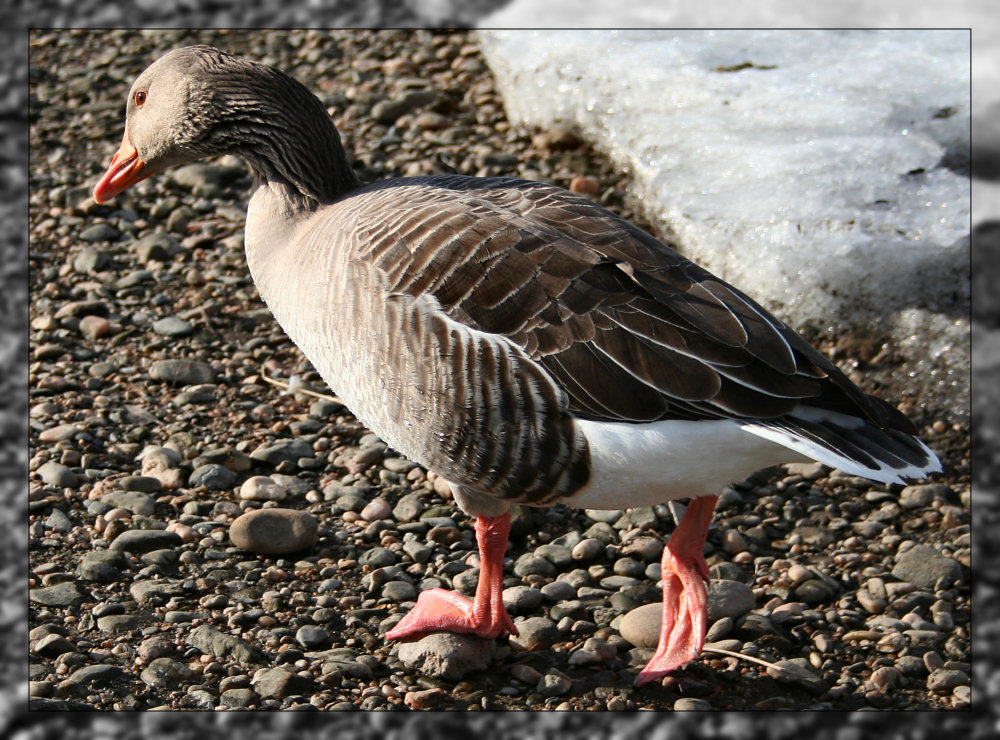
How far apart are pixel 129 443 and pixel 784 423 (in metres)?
3.08

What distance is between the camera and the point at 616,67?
7012 millimetres

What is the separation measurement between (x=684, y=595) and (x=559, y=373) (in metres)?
1.00

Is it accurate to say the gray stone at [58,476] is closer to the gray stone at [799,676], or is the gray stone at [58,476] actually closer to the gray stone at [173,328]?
the gray stone at [173,328]

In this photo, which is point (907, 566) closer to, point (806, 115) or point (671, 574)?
point (671, 574)

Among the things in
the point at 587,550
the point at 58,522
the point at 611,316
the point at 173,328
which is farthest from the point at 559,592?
the point at 173,328

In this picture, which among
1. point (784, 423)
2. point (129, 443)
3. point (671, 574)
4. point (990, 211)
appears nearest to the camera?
point (784, 423)

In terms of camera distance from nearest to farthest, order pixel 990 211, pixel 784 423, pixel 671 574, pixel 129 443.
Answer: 1. pixel 784 423
2. pixel 671 574
3. pixel 129 443
4. pixel 990 211

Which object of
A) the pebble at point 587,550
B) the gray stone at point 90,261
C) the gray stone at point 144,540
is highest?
the gray stone at point 90,261

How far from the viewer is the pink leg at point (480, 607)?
4.04 meters

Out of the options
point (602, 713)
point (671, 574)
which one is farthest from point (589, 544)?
point (602, 713)

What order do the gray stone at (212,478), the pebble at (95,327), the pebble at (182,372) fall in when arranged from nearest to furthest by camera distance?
1. the gray stone at (212,478)
2. the pebble at (182,372)
3. the pebble at (95,327)

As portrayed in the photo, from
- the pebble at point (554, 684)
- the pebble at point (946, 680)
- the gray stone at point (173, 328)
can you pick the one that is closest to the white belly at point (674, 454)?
the pebble at point (554, 684)

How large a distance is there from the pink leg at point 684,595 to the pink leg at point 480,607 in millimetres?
559

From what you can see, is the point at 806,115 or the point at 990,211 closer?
the point at 990,211
